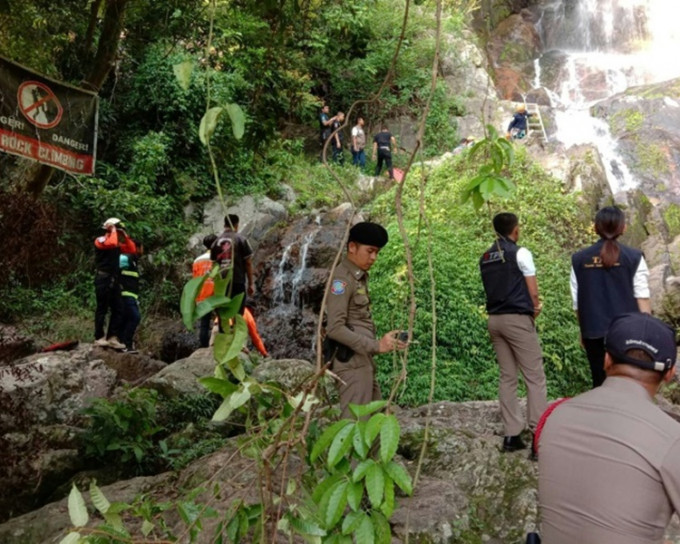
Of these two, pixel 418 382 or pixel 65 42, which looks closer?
pixel 65 42

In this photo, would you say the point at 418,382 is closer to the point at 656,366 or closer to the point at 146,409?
the point at 146,409

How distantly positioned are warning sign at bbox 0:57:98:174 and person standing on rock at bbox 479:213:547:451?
3.36 meters

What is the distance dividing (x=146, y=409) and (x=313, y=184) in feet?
34.0

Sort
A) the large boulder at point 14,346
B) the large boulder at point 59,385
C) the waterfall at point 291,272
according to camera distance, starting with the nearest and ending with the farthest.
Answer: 1. the large boulder at point 14,346
2. the large boulder at point 59,385
3. the waterfall at point 291,272

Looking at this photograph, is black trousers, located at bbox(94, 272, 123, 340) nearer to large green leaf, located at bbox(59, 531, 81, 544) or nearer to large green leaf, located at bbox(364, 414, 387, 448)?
large green leaf, located at bbox(59, 531, 81, 544)

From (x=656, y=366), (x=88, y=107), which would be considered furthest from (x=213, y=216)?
(x=656, y=366)

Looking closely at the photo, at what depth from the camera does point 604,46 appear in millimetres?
24516

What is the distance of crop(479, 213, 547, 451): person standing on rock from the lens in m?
4.59

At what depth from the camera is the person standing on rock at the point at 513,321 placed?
15.1 ft

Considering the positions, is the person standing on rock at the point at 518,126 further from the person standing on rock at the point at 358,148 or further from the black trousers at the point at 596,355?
the black trousers at the point at 596,355

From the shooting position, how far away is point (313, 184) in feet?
50.9

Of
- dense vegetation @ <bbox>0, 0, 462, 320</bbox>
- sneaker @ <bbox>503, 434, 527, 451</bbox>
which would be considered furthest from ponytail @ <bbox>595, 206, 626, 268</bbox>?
dense vegetation @ <bbox>0, 0, 462, 320</bbox>

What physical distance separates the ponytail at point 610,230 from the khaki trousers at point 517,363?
0.63 metres

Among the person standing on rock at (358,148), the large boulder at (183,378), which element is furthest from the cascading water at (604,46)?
the large boulder at (183,378)
